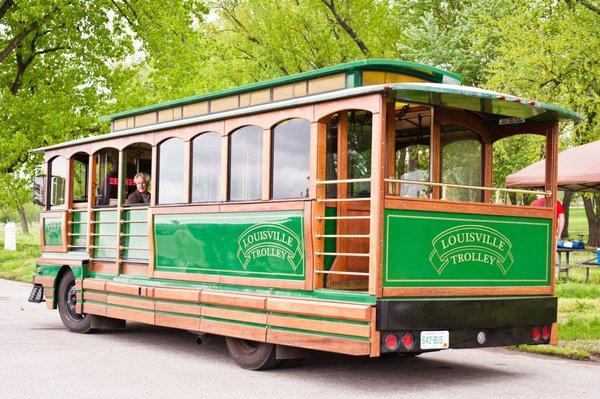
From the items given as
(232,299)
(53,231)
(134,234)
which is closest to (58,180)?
(53,231)

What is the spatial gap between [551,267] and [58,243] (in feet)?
23.4

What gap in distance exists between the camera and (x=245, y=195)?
9156 mm

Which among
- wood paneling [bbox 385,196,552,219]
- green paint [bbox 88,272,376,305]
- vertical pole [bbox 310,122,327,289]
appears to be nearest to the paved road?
green paint [bbox 88,272,376,305]

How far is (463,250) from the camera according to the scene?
812 centimetres

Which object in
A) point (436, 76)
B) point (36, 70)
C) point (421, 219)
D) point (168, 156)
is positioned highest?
point (36, 70)

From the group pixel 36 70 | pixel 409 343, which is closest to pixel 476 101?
pixel 409 343

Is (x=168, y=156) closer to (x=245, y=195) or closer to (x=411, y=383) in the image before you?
(x=245, y=195)

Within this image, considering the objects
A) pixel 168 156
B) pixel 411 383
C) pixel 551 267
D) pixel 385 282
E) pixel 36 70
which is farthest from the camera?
pixel 36 70

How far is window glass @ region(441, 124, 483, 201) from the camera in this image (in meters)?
9.09

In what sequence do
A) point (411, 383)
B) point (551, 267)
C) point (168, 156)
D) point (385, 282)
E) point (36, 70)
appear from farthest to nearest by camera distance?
point (36, 70), point (168, 156), point (551, 267), point (411, 383), point (385, 282)

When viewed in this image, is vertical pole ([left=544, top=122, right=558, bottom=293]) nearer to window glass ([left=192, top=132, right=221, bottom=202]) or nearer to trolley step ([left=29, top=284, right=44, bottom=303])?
window glass ([left=192, top=132, right=221, bottom=202])

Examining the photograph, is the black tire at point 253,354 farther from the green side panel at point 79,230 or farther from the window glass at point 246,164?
the green side panel at point 79,230

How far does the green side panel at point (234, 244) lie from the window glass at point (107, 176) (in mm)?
1708

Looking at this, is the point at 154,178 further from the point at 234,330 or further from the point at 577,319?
the point at 577,319
